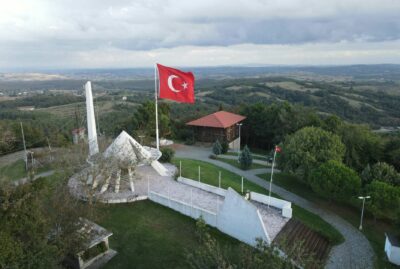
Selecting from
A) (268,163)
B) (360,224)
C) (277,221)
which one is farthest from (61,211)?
(268,163)

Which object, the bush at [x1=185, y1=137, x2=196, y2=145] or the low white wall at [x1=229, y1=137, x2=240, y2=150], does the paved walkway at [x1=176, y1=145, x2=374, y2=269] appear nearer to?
the low white wall at [x1=229, y1=137, x2=240, y2=150]

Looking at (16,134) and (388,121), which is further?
(388,121)

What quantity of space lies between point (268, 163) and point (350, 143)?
318 inches

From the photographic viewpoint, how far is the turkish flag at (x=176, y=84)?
2088 centimetres

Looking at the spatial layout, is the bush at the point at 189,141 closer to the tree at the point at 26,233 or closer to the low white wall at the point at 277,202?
the low white wall at the point at 277,202

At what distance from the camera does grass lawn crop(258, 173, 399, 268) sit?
614 inches

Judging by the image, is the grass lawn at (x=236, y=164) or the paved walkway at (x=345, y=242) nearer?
the paved walkway at (x=345, y=242)

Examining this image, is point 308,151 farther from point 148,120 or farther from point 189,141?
point 148,120

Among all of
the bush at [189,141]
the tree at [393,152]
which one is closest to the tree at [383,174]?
the tree at [393,152]

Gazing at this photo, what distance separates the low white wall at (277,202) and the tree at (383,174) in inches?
277

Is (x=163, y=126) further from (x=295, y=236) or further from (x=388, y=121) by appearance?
(x=388, y=121)

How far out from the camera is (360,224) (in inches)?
707

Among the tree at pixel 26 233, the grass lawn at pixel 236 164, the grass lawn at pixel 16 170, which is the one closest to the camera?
the tree at pixel 26 233

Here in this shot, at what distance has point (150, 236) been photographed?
1620 cm
